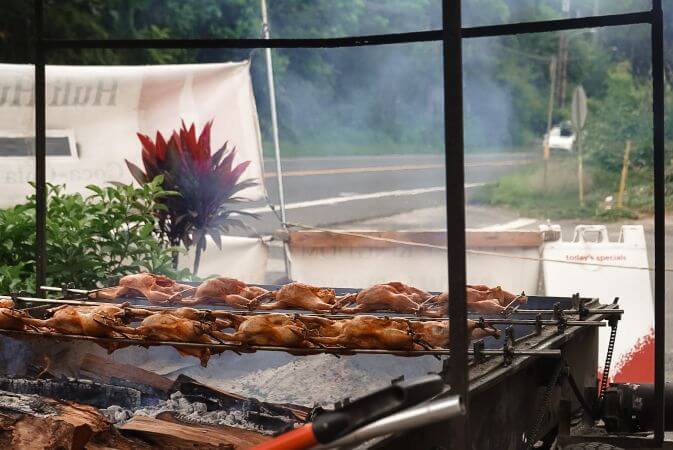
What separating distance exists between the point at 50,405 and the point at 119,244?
6.48 ft

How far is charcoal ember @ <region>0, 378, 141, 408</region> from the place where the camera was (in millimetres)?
3275

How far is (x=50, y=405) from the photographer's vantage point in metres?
3.04

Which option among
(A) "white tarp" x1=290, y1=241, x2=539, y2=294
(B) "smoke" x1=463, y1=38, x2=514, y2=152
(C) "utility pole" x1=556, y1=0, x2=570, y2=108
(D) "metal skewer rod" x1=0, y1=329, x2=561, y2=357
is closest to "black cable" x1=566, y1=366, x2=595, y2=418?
(D) "metal skewer rod" x1=0, y1=329, x2=561, y2=357

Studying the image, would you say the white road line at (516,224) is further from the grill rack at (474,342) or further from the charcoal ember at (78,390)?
the charcoal ember at (78,390)

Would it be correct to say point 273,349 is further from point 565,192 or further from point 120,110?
point 565,192

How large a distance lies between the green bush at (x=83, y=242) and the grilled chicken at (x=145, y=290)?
25.1 inches

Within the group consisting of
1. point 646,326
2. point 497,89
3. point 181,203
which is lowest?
point 646,326

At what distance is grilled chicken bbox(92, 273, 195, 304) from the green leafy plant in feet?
5.34

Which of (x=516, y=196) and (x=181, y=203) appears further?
(x=516, y=196)

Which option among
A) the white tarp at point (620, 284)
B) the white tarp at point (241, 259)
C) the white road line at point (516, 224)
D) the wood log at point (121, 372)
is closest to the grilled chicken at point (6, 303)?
the wood log at point (121, 372)

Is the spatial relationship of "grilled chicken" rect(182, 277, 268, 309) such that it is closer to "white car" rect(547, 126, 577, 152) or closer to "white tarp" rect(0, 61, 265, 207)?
"white tarp" rect(0, 61, 265, 207)

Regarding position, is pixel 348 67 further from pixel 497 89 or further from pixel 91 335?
pixel 91 335

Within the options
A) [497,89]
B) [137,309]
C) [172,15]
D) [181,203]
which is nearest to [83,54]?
[172,15]

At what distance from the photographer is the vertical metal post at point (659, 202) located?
2922 mm
